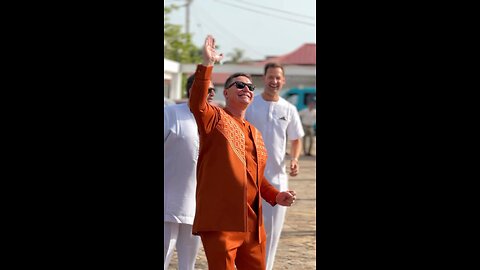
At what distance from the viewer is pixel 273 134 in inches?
293

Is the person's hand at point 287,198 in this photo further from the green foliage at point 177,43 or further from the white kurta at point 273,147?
the green foliage at point 177,43

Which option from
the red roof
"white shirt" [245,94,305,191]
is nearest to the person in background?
"white shirt" [245,94,305,191]

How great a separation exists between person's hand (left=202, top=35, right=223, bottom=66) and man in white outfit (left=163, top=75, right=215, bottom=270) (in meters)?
1.46

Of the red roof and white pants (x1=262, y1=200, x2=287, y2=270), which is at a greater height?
the red roof

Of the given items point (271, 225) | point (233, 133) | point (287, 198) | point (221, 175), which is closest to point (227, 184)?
point (221, 175)

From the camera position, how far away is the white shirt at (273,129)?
7383 millimetres

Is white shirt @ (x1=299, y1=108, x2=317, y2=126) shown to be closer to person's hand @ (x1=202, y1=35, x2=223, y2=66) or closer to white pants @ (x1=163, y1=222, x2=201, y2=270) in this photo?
A: white pants @ (x1=163, y1=222, x2=201, y2=270)

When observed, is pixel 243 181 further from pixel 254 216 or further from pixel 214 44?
pixel 214 44

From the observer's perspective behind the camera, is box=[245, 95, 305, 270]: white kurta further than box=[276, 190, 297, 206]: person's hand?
Yes

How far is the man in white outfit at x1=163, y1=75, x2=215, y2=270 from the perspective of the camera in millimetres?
6398

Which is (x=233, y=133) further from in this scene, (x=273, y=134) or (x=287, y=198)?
(x=273, y=134)

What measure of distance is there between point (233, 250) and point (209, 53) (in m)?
1.24

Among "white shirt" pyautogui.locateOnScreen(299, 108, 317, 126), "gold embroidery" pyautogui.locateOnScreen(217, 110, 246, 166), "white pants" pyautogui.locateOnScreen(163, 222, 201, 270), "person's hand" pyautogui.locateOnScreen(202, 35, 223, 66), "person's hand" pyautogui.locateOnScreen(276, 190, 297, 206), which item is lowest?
"white pants" pyautogui.locateOnScreen(163, 222, 201, 270)

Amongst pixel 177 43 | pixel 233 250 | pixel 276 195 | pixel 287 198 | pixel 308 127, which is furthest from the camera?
pixel 177 43
